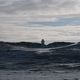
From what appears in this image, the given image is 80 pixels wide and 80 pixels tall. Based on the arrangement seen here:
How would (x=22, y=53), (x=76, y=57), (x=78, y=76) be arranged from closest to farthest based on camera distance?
(x=78, y=76)
(x=76, y=57)
(x=22, y=53)

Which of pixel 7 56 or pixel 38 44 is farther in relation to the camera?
pixel 38 44

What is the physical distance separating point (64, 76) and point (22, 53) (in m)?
21.7

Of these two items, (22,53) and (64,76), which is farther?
(22,53)

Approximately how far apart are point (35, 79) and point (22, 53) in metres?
22.8

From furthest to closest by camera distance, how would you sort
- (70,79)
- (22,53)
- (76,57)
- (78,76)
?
(22,53)
(76,57)
(78,76)
(70,79)

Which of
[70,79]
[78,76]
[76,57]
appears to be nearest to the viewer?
[70,79]

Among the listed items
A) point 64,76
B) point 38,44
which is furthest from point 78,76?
point 38,44

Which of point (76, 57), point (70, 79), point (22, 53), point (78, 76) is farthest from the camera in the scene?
point (22, 53)

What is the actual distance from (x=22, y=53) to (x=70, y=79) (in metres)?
23.3

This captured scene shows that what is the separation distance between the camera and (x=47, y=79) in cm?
2284

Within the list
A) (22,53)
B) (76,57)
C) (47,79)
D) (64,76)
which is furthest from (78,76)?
(22,53)

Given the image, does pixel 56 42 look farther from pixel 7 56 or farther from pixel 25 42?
pixel 7 56

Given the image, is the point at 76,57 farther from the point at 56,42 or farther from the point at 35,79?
the point at 56,42

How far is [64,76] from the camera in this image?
79.6ft
